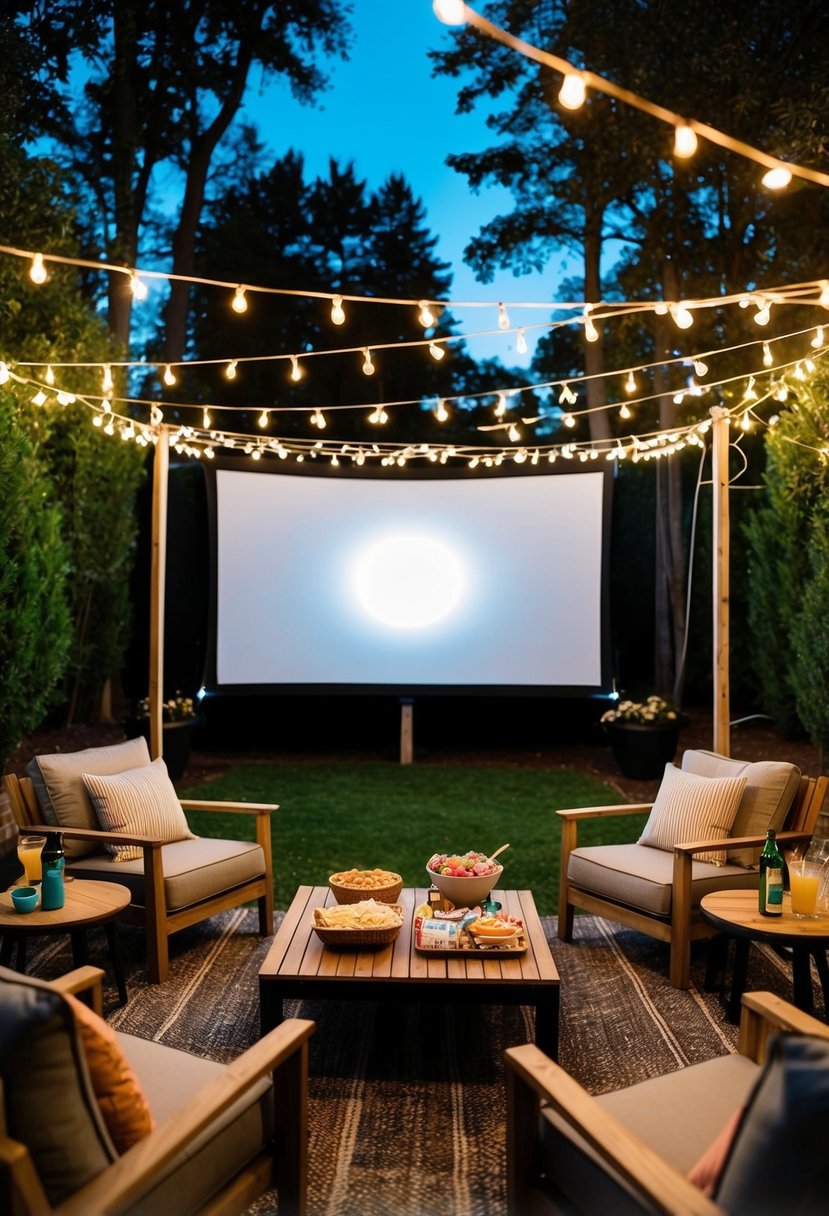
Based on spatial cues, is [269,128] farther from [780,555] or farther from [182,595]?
[780,555]

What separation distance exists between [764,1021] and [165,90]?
10238 millimetres

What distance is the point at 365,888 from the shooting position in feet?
11.6

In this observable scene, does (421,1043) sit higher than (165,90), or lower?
lower

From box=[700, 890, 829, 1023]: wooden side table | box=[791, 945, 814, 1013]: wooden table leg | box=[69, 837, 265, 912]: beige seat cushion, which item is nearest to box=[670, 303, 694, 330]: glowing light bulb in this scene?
box=[700, 890, 829, 1023]: wooden side table

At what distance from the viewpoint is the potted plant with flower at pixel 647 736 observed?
7746mm

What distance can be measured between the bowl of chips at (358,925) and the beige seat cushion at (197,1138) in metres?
0.88

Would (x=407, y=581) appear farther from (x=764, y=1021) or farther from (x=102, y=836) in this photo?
(x=764, y=1021)

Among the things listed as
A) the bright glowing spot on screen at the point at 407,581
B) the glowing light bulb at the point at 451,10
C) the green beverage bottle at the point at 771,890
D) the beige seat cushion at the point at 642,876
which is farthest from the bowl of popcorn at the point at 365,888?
the bright glowing spot on screen at the point at 407,581

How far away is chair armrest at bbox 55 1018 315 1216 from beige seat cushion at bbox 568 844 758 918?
192cm

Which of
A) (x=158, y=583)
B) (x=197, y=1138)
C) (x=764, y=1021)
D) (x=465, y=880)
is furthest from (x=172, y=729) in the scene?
(x=764, y=1021)

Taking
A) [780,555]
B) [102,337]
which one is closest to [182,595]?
[102,337]

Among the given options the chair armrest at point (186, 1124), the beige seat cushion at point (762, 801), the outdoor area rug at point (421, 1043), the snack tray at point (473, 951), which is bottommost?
the outdoor area rug at point (421, 1043)

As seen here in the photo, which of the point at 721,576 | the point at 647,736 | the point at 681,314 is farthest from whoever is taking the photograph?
the point at 647,736

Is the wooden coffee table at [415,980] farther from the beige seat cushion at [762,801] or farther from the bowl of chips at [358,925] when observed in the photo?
the beige seat cushion at [762,801]
